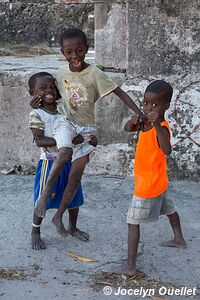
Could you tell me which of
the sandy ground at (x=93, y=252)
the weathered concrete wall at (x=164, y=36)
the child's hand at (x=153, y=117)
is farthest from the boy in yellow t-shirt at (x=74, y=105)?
the weathered concrete wall at (x=164, y=36)

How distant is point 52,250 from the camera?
11.6 ft

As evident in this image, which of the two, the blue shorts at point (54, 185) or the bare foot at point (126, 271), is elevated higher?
the blue shorts at point (54, 185)

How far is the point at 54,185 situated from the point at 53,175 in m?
0.22

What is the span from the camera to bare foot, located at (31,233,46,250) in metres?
3.54

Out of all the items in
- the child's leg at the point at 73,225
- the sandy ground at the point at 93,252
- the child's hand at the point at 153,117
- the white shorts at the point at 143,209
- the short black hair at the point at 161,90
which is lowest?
the sandy ground at the point at 93,252

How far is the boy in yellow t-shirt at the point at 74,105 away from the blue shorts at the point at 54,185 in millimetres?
90

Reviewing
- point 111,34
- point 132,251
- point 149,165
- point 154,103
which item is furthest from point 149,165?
point 111,34

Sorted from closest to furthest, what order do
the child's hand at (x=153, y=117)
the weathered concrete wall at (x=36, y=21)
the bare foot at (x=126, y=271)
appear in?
1. the child's hand at (x=153, y=117)
2. the bare foot at (x=126, y=271)
3. the weathered concrete wall at (x=36, y=21)

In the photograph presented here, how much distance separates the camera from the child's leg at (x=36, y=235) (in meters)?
3.55

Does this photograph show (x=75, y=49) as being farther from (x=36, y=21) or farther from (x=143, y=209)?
(x=36, y=21)

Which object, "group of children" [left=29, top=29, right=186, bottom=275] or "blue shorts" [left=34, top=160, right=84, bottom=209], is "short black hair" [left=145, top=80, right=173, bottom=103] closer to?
"group of children" [left=29, top=29, right=186, bottom=275]

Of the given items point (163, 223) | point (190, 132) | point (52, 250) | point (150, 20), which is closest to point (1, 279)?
point (52, 250)

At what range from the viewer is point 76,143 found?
143 inches

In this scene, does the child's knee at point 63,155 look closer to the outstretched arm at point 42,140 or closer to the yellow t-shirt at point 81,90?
the outstretched arm at point 42,140
